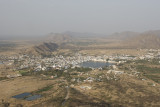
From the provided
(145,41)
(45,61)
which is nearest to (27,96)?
(45,61)

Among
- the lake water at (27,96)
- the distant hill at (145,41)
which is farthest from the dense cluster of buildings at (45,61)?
the distant hill at (145,41)

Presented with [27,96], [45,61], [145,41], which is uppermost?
[145,41]

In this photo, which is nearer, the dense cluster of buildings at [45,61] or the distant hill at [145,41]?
the dense cluster of buildings at [45,61]

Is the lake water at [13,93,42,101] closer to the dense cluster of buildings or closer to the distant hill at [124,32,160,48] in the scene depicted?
Answer: the dense cluster of buildings

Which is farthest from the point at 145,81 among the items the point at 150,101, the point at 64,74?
the point at 64,74

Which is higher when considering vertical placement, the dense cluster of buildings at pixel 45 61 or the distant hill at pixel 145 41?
the distant hill at pixel 145 41

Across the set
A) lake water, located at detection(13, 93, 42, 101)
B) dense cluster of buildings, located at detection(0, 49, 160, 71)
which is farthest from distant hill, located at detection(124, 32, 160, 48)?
lake water, located at detection(13, 93, 42, 101)

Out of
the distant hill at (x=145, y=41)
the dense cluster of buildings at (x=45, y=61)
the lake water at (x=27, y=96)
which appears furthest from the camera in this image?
the distant hill at (x=145, y=41)

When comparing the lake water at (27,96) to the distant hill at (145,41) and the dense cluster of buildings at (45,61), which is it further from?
the distant hill at (145,41)

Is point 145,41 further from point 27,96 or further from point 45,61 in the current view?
point 27,96

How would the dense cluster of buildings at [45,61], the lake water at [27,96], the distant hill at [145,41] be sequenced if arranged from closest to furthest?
1. the lake water at [27,96]
2. the dense cluster of buildings at [45,61]
3. the distant hill at [145,41]

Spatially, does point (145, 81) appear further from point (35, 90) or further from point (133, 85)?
point (35, 90)
